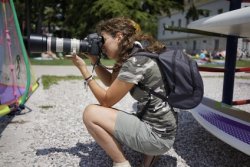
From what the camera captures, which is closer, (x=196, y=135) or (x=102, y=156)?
(x=102, y=156)

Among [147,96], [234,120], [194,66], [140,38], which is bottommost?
[234,120]

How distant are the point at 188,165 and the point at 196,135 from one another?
869 millimetres

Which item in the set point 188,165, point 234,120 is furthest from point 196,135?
point 188,165

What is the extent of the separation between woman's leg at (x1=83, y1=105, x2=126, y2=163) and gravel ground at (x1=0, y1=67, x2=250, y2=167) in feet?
1.21

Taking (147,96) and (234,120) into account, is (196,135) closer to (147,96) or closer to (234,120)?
(234,120)

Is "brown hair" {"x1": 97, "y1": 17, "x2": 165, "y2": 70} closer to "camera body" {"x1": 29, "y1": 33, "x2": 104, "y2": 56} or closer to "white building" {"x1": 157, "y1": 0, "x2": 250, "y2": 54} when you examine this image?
"camera body" {"x1": 29, "y1": 33, "x2": 104, "y2": 56}

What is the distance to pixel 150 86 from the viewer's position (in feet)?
7.42

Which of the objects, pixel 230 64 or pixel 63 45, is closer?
pixel 63 45

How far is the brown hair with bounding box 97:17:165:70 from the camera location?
2.27 metres

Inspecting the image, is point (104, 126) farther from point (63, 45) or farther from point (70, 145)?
point (70, 145)

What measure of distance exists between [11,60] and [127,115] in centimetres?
211

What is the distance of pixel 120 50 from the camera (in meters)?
2.30

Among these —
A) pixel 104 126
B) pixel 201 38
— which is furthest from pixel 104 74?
pixel 201 38

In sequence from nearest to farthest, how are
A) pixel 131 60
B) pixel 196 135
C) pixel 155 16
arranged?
1. pixel 131 60
2. pixel 196 135
3. pixel 155 16
